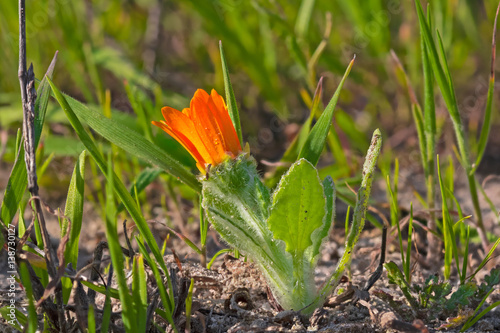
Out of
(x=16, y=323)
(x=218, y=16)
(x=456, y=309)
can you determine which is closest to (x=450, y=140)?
(x=456, y=309)

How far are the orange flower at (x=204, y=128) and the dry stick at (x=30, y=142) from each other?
0.31 meters

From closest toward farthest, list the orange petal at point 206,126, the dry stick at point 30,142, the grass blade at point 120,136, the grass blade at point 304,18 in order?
the dry stick at point 30,142
the orange petal at point 206,126
the grass blade at point 120,136
the grass blade at point 304,18

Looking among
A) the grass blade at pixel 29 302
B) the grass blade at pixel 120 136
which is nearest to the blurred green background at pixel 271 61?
the grass blade at pixel 120 136

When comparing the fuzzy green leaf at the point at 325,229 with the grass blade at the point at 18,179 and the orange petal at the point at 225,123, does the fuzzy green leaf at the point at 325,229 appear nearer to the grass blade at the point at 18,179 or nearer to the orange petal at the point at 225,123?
the orange petal at the point at 225,123

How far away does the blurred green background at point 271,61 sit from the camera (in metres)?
2.79

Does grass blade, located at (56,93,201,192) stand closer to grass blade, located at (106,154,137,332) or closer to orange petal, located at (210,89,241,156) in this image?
orange petal, located at (210,89,241,156)

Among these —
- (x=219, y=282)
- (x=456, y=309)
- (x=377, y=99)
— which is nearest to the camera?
(x=456, y=309)

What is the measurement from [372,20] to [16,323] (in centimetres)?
253

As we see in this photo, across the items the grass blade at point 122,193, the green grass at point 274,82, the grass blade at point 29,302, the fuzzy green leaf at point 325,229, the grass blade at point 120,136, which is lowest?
the grass blade at point 29,302

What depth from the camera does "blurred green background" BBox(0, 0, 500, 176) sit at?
279 cm

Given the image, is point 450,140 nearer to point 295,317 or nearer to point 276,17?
point 276,17

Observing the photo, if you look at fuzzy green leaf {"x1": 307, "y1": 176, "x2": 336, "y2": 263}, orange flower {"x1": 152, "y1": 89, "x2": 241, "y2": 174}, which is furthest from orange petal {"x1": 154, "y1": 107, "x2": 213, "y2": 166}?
fuzzy green leaf {"x1": 307, "y1": 176, "x2": 336, "y2": 263}

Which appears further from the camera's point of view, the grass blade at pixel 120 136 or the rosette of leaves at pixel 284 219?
the grass blade at pixel 120 136

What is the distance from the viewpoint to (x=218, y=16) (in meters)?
2.94
